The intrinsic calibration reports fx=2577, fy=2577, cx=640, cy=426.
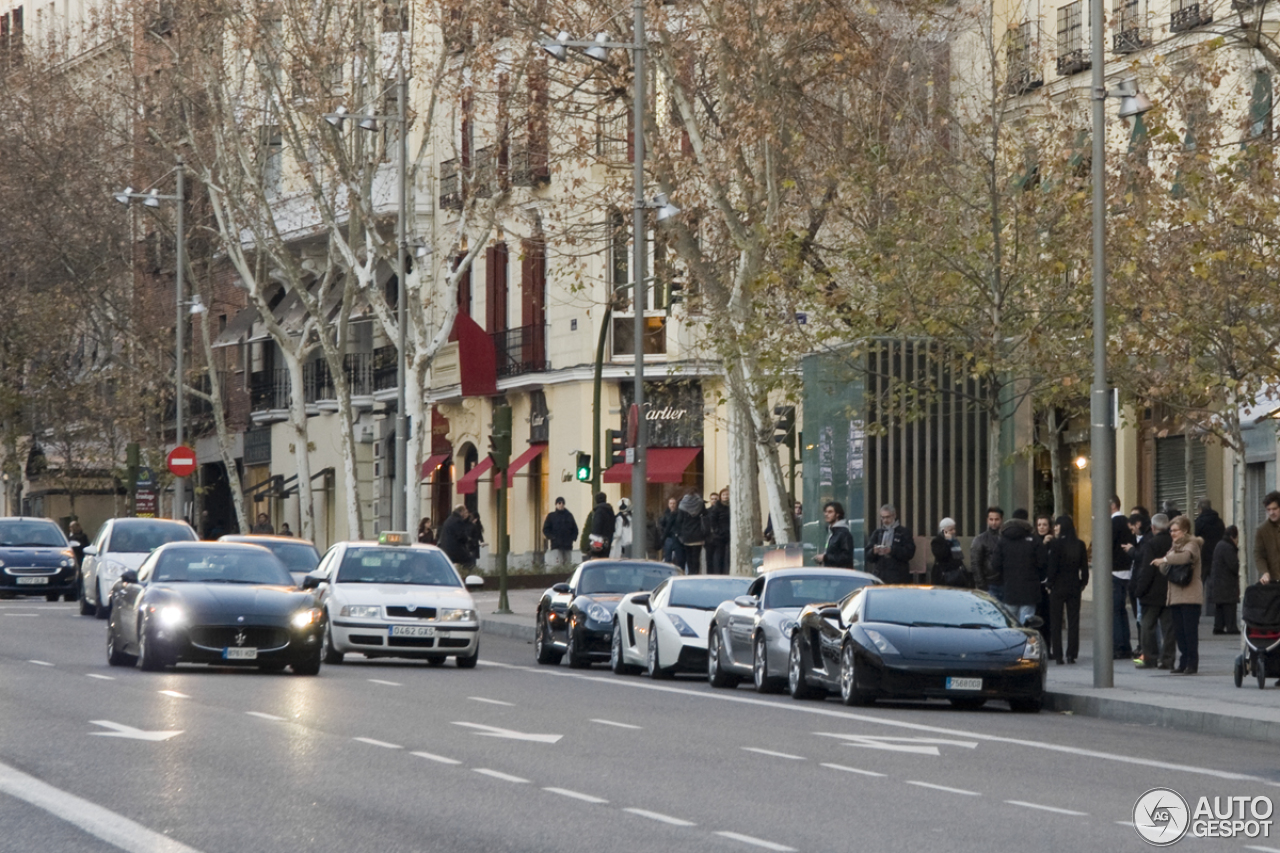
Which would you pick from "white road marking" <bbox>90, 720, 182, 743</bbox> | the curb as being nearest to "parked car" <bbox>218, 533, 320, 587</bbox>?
the curb

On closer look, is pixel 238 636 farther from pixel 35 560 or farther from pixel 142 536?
pixel 35 560

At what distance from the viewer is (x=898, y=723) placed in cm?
2134

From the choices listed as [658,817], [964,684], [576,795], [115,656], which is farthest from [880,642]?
[658,817]

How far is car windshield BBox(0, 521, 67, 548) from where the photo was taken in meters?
48.9

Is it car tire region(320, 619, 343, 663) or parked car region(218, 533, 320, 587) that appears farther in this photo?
parked car region(218, 533, 320, 587)

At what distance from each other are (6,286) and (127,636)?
4422cm

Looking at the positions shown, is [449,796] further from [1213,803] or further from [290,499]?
[290,499]

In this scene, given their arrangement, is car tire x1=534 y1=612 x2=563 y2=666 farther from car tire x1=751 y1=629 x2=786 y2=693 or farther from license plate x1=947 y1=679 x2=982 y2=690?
license plate x1=947 y1=679 x2=982 y2=690

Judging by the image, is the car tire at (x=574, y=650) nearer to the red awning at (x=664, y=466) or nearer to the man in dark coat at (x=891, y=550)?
the man in dark coat at (x=891, y=550)

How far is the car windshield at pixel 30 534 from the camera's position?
48938mm

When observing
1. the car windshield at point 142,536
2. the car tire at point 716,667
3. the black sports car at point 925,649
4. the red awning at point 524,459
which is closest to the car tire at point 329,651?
the car tire at point 716,667

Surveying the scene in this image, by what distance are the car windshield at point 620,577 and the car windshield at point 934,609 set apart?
23.9ft

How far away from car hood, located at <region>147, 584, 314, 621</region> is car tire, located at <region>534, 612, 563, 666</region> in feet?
17.6

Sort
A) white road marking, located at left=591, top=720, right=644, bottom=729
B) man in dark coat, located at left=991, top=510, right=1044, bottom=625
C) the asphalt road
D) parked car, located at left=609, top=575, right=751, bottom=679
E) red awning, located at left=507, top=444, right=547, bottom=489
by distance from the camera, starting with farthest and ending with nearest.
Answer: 1. red awning, located at left=507, top=444, right=547, bottom=489
2. man in dark coat, located at left=991, top=510, right=1044, bottom=625
3. parked car, located at left=609, top=575, right=751, bottom=679
4. white road marking, located at left=591, top=720, right=644, bottom=729
5. the asphalt road
